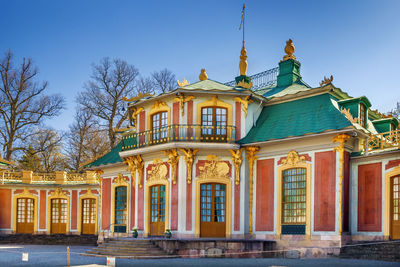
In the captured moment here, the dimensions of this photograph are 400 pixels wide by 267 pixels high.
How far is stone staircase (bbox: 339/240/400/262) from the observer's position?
1393 centimetres

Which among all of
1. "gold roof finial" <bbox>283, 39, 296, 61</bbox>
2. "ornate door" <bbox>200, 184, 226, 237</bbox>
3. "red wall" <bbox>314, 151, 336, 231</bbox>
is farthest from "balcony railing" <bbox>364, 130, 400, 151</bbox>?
"gold roof finial" <bbox>283, 39, 296, 61</bbox>

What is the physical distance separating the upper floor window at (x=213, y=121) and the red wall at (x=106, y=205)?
22.4 feet

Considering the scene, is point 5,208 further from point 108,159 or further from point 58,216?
point 108,159

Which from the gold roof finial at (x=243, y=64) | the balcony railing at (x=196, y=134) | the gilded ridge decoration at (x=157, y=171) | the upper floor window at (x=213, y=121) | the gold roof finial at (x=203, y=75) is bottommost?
the gilded ridge decoration at (x=157, y=171)

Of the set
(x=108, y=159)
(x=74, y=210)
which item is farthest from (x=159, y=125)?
(x=74, y=210)

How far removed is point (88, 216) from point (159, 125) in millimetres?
10376

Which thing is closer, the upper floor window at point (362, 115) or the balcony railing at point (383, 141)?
the balcony railing at point (383, 141)

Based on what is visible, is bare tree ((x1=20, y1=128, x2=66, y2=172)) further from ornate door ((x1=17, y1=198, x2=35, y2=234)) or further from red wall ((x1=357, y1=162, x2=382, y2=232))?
red wall ((x1=357, y1=162, x2=382, y2=232))

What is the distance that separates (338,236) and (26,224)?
19.5 m

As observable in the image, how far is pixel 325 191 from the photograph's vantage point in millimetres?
16141

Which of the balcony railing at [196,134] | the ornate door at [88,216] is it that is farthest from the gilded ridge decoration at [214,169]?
the ornate door at [88,216]

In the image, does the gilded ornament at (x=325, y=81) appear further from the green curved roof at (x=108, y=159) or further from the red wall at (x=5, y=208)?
the red wall at (x=5, y=208)

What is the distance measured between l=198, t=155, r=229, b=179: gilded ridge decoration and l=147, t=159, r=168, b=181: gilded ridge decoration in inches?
62.0

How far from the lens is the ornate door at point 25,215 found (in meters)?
27.8
